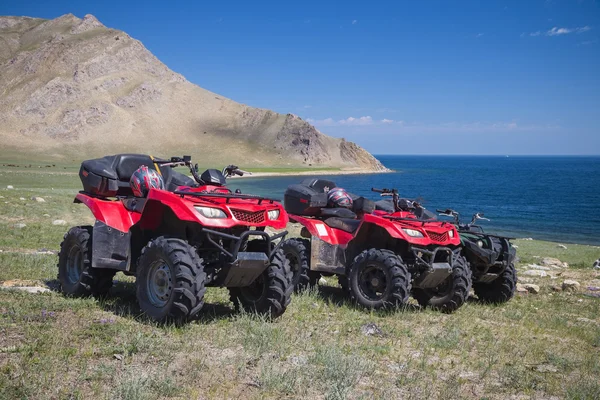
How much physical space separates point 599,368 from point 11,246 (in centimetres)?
1236

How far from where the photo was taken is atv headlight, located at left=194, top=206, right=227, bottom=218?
7.20 meters

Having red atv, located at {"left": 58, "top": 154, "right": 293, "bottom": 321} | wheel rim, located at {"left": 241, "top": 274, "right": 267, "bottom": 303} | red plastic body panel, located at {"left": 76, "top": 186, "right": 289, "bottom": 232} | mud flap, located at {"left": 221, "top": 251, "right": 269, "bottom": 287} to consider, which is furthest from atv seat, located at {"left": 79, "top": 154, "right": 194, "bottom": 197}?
mud flap, located at {"left": 221, "top": 251, "right": 269, "bottom": 287}

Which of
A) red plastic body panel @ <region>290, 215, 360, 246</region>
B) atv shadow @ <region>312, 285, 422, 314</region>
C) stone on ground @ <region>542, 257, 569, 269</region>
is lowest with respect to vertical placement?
stone on ground @ <region>542, 257, 569, 269</region>

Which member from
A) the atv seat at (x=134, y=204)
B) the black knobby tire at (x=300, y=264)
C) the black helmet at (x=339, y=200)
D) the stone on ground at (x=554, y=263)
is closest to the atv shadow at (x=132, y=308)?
the atv seat at (x=134, y=204)

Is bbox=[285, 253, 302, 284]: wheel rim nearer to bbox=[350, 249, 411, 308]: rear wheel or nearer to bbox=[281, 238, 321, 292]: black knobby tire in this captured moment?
bbox=[281, 238, 321, 292]: black knobby tire

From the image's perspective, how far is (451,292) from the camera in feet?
33.1

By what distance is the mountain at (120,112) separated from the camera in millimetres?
129125

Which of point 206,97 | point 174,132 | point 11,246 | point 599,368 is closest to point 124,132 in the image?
point 174,132

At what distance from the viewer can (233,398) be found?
5215 mm

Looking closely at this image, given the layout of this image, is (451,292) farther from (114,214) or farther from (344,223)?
(114,214)

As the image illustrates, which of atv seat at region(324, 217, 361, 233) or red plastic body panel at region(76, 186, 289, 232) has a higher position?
red plastic body panel at region(76, 186, 289, 232)

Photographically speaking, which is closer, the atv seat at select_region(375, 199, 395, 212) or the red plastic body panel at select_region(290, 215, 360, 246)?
the red plastic body panel at select_region(290, 215, 360, 246)

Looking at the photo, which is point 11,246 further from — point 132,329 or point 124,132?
point 124,132

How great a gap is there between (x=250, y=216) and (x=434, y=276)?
12.0ft
